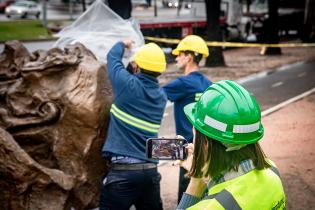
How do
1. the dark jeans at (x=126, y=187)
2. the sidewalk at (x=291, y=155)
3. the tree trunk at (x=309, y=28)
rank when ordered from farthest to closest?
the tree trunk at (x=309, y=28) < the sidewalk at (x=291, y=155) < the dark jeans at (x=126, y=187)

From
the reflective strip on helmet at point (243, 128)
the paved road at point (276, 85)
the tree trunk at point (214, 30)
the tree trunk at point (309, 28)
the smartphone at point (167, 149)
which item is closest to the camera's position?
the reflective strip on helmet at point (243, 128)

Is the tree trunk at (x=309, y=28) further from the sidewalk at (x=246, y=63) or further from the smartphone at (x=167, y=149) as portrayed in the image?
the smartphone at (x=167, y=149)

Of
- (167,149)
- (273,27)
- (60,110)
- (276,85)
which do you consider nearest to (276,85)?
(276,85)

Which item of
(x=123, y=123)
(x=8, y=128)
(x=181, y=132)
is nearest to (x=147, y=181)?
(x=123, y=123)

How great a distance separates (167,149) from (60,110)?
2113 mm

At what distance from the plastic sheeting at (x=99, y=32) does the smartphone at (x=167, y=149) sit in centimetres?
256

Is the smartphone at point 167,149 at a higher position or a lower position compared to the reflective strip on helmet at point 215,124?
lower

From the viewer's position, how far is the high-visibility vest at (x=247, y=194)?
1.88 metres

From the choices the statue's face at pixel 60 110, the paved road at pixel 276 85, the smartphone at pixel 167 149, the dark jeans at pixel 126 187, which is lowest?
the paved road at pixel 276 85

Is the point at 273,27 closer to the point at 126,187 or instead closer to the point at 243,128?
the point at 126,187

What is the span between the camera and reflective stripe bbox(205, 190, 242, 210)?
187 cm

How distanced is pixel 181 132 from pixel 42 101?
128 centimetres

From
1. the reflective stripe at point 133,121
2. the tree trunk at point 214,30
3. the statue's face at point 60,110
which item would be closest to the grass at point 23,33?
the tree trunk at point 214,30

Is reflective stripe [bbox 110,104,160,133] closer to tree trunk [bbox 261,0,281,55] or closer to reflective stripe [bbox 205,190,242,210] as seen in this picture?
reflective stripe [bbox 205,190,242,210]
